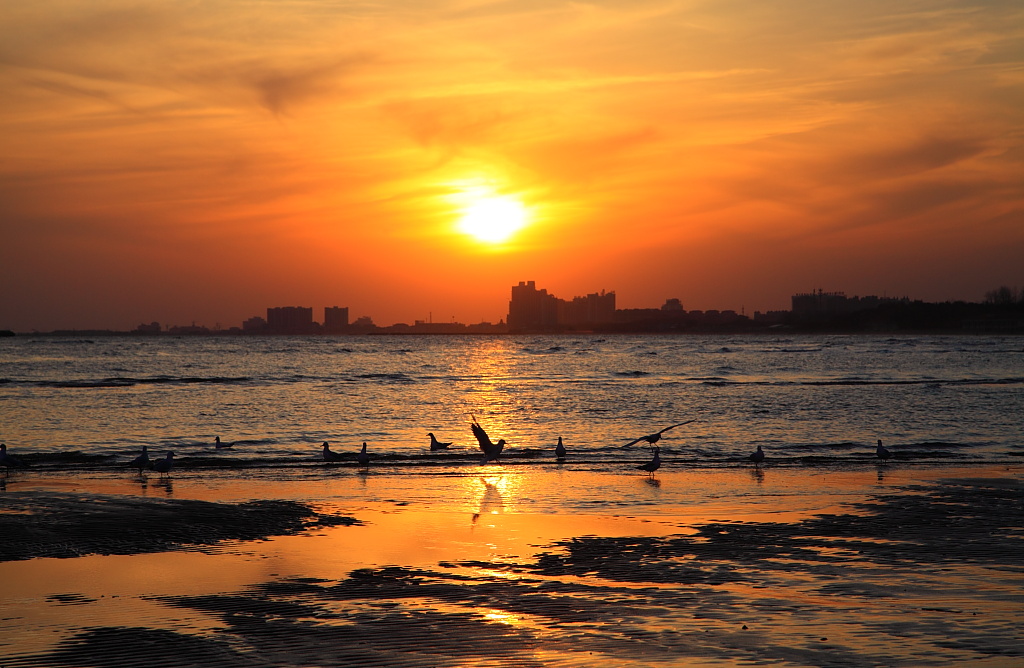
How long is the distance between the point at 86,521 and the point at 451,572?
5831mm

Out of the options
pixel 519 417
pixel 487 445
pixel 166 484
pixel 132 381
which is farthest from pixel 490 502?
pixel 132 381

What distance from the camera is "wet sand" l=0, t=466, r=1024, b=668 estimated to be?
7469 mm

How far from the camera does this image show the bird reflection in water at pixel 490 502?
14.3 meters

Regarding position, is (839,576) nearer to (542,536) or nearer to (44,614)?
(542,536)

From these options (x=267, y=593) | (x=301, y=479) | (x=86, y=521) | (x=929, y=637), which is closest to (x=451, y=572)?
(x=267, y=593)

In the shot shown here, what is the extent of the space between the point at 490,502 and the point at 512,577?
5484mm

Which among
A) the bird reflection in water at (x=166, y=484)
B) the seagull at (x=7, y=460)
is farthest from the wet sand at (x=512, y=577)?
the seagull at (x=7, y=460)

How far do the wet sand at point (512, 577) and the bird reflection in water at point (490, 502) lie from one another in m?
0.09

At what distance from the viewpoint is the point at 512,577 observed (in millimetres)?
9922

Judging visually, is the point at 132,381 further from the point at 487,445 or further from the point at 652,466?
the point at 652,466

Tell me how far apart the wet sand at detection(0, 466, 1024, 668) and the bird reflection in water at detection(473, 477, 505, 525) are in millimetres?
86

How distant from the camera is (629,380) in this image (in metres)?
60.7

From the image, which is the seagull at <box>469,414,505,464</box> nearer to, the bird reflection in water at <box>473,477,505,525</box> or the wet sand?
the bird reflection in water at <box>473,477,505,525</box>

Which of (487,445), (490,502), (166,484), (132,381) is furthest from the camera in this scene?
(132,381)
